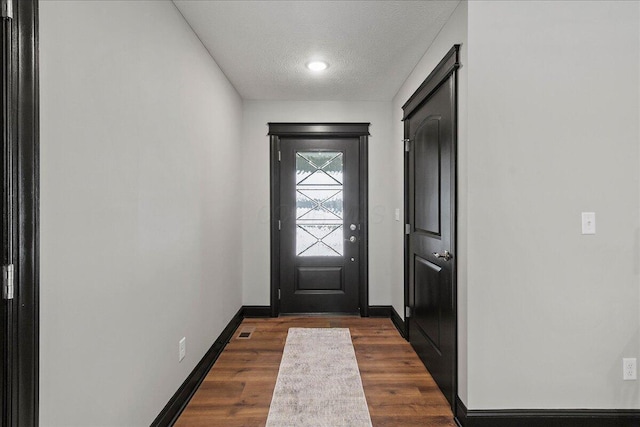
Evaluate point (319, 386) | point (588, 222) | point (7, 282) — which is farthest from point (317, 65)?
point (7, 282)

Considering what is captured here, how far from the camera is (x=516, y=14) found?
6.53 ft

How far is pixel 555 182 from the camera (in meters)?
→ 2.00

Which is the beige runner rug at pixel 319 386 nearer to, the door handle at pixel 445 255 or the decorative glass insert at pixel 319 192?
the door handle at pixel 445 255

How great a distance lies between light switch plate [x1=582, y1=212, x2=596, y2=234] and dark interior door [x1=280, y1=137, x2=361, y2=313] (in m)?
2.39

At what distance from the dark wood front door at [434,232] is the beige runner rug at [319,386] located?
1.85ft

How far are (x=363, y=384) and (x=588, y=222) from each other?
1.68m

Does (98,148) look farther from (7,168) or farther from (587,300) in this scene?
(587,300)

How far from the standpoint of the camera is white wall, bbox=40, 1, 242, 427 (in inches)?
48.5

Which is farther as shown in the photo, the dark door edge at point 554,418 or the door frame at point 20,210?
the dark door edge at point 554,418

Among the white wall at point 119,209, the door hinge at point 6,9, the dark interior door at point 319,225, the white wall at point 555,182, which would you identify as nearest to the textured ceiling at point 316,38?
the white wall at point 119,209

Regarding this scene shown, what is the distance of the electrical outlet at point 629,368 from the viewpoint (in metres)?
2.00

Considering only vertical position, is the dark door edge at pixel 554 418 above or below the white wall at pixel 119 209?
below

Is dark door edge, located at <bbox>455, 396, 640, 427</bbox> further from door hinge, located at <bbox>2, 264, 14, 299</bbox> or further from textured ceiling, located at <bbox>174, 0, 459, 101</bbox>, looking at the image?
textured ceiling, located at <bbox>174, 0, 459, 101</bbox>

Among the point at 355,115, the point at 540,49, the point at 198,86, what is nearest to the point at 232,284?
the point at 198,86
